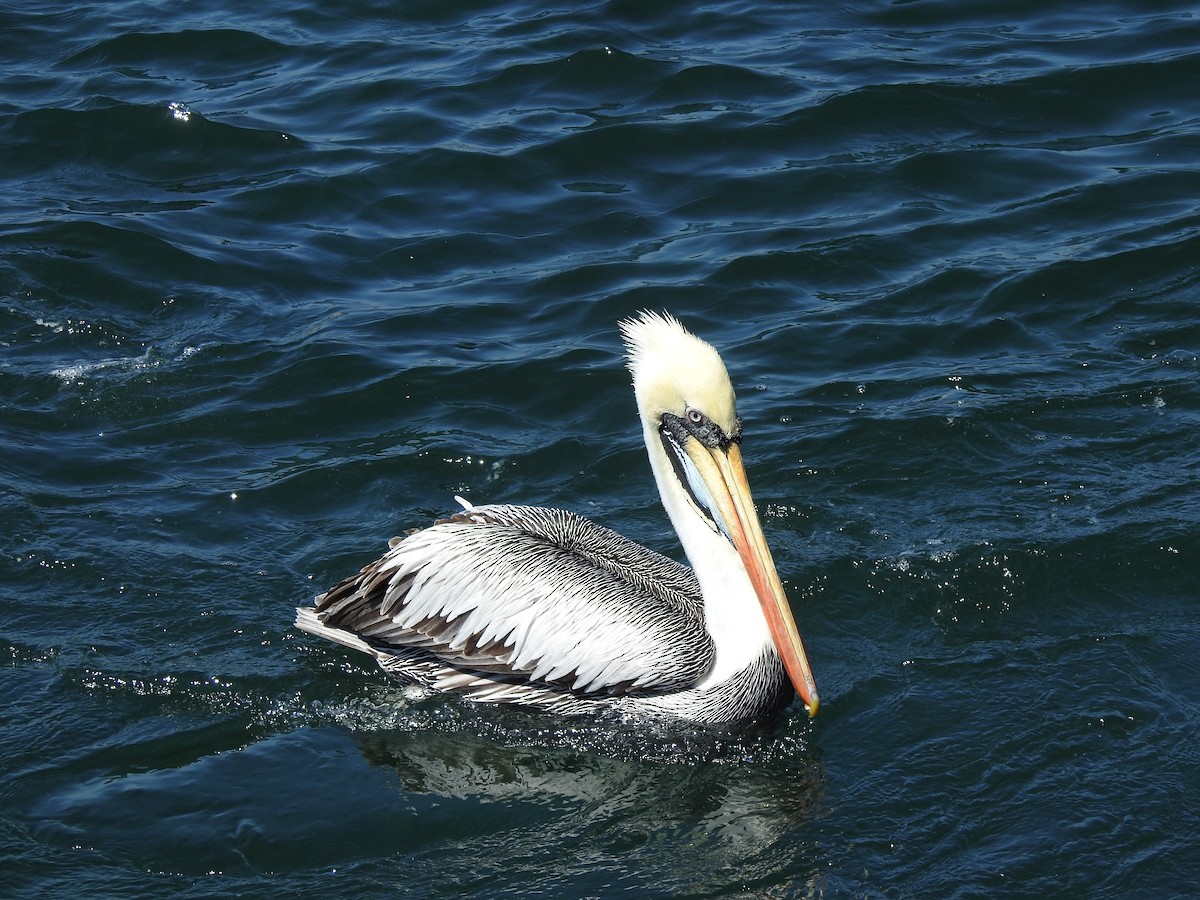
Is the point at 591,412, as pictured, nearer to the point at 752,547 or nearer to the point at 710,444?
the point at 710,444

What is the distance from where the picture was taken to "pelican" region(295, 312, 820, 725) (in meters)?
4.93

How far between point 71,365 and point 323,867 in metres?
3.72

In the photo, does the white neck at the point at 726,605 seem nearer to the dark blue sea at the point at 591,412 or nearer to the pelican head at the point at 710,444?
the pelican head at the point at 710,444

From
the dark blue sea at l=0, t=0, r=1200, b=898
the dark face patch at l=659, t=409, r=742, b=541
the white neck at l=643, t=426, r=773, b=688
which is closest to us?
the dark blue sea at l=0, t=0, r=1200, b=898

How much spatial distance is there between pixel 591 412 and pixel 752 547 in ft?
7.50

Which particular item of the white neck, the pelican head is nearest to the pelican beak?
the pelican head

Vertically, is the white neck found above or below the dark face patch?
below

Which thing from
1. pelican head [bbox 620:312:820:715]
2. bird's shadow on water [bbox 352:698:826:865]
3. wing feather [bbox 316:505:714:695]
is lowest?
bird's shadow on water [bbox 352:698:826:865]

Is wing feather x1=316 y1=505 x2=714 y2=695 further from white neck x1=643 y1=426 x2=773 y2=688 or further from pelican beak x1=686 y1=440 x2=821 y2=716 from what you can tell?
pelican beak x1=686 y1=440 x2=821 y2=716

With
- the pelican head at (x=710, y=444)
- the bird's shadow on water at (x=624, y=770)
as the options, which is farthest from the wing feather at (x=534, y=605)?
the pelican head at (x=710, y=444)

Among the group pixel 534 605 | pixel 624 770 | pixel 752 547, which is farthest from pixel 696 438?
pixel 624 770

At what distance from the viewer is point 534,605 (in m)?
5.25

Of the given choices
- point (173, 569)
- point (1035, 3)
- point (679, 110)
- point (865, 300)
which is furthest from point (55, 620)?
point (1035, 3)

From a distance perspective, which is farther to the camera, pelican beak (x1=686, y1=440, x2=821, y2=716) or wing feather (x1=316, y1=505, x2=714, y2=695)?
wing feather (x1=316, y1=505, x2=714, y2=695)
